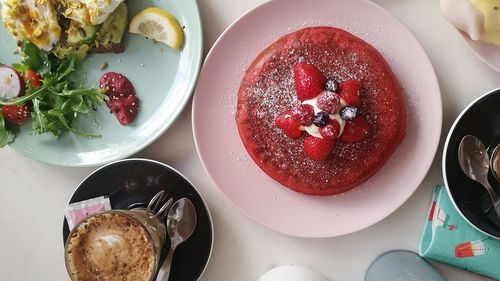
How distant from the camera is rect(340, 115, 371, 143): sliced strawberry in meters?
1.79

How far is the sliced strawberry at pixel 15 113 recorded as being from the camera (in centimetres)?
209

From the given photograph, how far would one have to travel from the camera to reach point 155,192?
2.04 meters

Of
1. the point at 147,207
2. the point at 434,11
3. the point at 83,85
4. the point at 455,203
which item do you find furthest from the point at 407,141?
the point at 83,85

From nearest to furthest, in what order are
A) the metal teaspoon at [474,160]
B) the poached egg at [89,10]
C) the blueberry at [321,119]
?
the blueberry at [321,119], the metal teaspoon at [474,160], the poached egg at [89,10]

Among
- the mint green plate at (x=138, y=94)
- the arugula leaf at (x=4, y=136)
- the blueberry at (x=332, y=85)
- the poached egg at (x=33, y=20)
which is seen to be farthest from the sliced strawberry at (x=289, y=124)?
the arugula leaf at (x=4, y=136)

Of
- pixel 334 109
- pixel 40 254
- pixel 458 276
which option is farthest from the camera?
pixel 40 254

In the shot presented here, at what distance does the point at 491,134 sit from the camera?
188 cm

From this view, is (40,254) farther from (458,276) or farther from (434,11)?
(434,11)

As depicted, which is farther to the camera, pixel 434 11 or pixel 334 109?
pixel 434 11

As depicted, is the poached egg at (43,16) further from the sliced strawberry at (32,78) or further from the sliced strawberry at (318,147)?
the sliced strawberry at (318,147)

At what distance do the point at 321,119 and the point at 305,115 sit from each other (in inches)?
2.6

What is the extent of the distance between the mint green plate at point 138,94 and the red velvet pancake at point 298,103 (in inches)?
10.5

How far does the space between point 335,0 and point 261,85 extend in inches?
15.8

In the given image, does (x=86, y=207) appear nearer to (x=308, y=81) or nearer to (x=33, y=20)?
(x=33, y=20)
